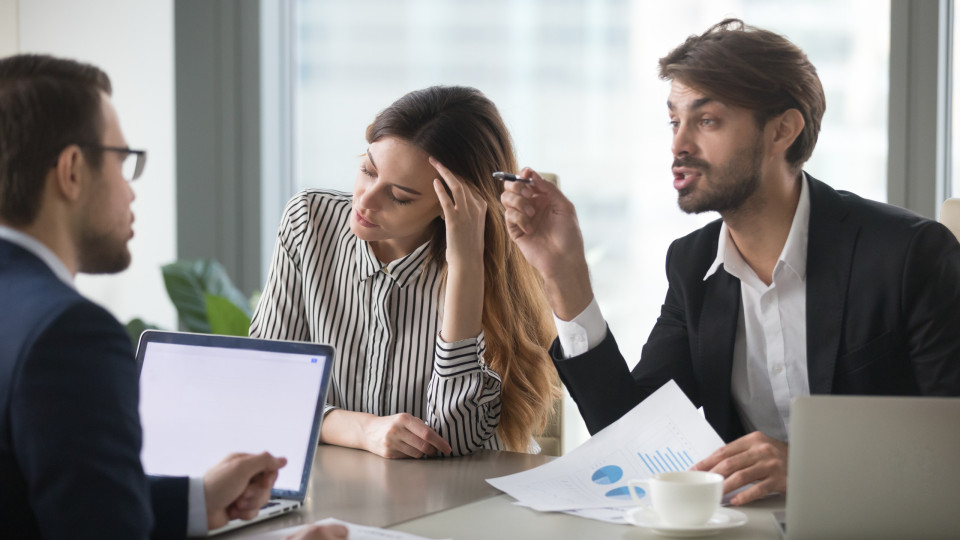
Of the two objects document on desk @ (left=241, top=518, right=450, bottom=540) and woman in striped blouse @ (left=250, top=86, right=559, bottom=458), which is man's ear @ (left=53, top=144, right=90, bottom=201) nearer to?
document on desk @ (left=241, top=518, right=450, bottom=540)

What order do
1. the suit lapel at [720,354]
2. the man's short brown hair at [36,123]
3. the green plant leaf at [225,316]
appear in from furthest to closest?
the green plant leaf at [225,316], the suit lapel at [720,354], the man's short brown hair at [36,123]

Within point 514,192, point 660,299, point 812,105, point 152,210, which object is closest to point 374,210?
point 514,192

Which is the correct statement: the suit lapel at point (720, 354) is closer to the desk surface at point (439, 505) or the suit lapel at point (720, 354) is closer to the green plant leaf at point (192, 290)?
the desk surface at point (439, 505)

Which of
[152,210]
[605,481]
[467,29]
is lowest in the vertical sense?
[605,481]

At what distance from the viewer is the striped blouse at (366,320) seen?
5.48 feet

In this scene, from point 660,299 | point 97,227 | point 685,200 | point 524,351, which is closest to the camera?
point 97,227

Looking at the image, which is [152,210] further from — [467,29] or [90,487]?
[90,487]

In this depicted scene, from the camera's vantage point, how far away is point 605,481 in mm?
1305

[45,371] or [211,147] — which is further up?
[211,147]

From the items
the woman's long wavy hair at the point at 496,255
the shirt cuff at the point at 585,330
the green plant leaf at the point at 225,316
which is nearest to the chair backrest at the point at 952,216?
the shirt cuff at the point at 585,330

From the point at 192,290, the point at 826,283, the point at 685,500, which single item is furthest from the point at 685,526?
the point at 192,290

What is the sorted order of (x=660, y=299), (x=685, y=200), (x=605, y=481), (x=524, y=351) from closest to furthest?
(x=605, y=481) < (x=685, y=200) < (x=524, y=351) < (x=660, y=299)

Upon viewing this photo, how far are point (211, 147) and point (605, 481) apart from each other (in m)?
2.36

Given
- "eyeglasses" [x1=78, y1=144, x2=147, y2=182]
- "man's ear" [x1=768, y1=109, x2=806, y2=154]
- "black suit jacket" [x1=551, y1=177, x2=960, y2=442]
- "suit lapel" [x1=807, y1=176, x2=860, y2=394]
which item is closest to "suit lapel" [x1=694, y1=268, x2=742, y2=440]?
"black suit jacket" [x1=551, y1=177, x2=960, y2=442]
